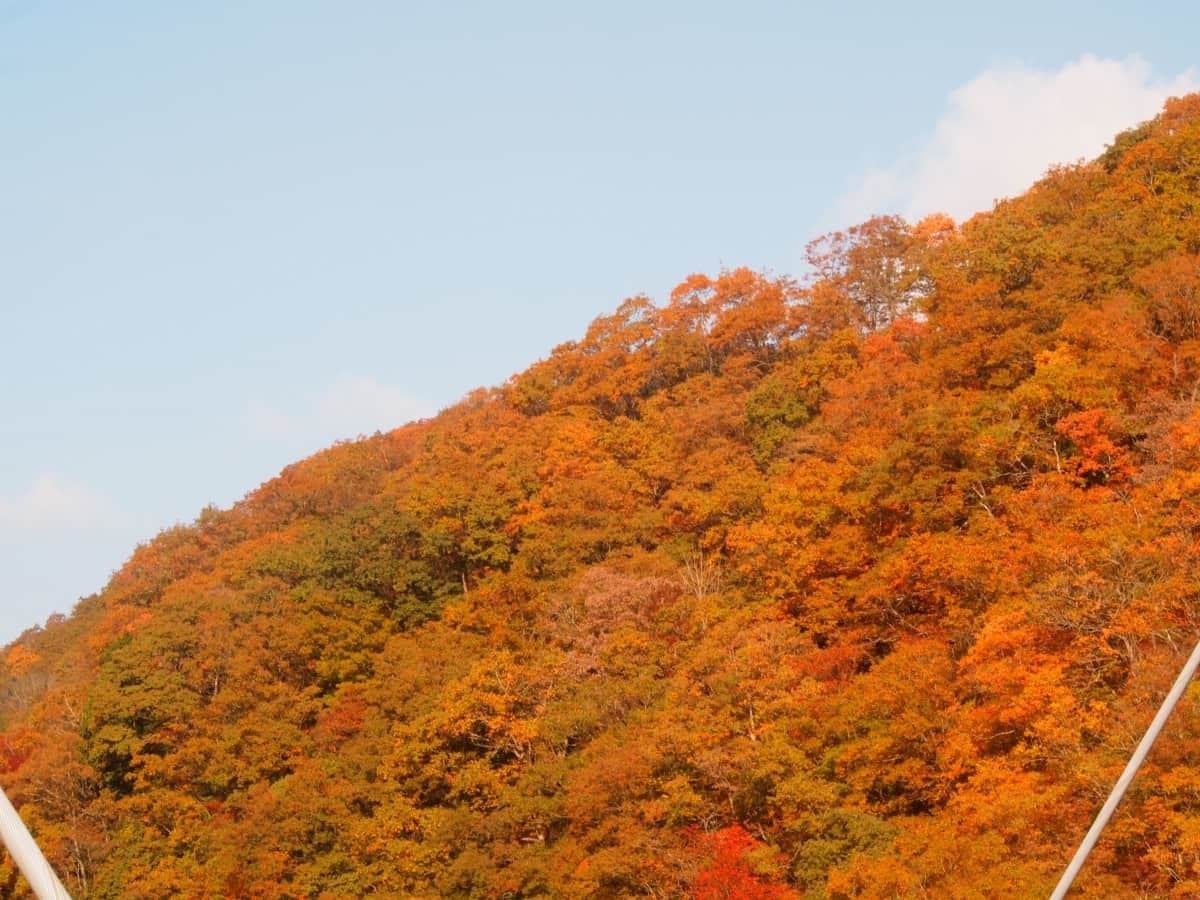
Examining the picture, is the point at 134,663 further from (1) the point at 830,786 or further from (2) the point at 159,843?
(1) the point at 830,786

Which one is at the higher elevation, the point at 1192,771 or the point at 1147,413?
the point at 1147,413

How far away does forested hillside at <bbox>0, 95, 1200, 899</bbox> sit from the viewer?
18.5 m

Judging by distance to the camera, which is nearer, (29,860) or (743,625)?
(29,860)

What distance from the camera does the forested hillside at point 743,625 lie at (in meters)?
18.5

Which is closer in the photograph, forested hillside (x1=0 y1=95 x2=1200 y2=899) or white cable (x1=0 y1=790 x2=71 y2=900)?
white cable (x1=0 y1=790 x2=71 y2=900)

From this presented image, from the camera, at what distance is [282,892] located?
26.8 meters

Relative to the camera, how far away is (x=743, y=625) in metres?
26.2

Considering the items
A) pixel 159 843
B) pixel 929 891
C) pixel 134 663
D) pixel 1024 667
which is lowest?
pixel 929 891

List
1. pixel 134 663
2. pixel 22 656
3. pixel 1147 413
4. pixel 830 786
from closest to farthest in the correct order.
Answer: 1. pixel 830 786
2. pixel 1147 413
3. pixel 134 663
4. pixel 22 656

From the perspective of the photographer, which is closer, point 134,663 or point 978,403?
point 978,403

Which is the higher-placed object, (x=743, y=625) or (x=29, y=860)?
(x=29, y=860)

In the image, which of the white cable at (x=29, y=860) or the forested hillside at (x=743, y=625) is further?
the forested hillside at (x=743, y=625)

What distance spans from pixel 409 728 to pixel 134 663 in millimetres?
10530

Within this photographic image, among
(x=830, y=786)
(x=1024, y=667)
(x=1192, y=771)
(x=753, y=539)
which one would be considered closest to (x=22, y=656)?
(x=753, y=539)
